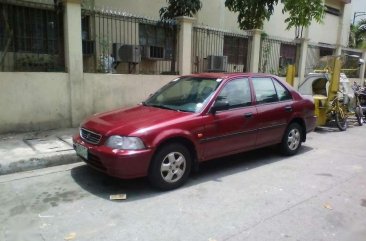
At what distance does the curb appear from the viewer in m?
5.30

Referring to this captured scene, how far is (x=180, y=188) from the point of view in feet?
15.8

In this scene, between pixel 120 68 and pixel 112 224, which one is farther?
pixel 120 68

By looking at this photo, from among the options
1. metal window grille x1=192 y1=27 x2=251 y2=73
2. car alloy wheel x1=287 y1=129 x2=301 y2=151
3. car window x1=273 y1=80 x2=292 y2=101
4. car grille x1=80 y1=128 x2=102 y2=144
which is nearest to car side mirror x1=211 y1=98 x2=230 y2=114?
car window x1=273 y1=80 x2=292 y2=101

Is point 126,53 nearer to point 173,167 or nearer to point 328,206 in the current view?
point 173,167

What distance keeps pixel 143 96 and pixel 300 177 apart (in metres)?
4.81

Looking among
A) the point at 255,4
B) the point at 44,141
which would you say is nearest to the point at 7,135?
the point at 44,141

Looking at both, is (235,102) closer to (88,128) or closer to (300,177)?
(300,177)

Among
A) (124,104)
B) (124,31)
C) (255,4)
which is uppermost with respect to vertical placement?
(255,4)

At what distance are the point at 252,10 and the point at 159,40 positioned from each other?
13.2 ft

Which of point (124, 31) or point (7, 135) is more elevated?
point (124, 31)

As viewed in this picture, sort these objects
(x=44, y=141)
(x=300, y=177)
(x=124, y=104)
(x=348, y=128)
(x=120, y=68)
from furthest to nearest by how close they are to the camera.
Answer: (x=348, y=128), (x=120, y=68), (x=124, y=104), (x=44, y=141), (x=300, y=177)

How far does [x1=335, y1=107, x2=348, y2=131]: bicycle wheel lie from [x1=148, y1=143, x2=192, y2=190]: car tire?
6234 mm

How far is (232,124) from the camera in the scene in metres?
5.39

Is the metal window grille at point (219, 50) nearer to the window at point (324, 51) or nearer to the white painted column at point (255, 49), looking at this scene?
the white painted column at point (255, 49)
